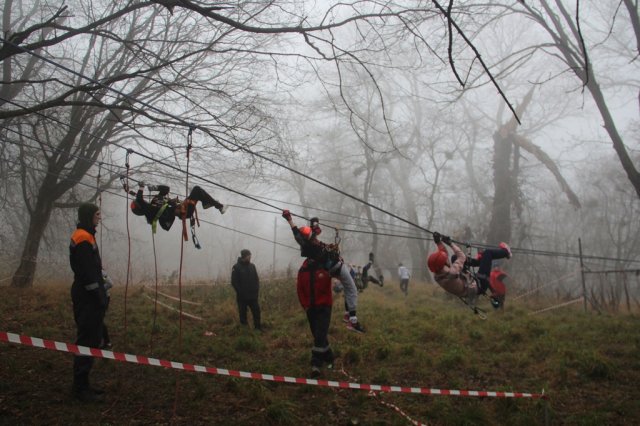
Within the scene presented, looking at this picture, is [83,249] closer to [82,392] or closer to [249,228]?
[82,392]

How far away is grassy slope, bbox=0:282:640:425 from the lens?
5.11 meters

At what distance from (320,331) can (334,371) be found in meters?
0.87

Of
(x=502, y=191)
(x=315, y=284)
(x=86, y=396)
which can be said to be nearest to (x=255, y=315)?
(x=315, y=284)

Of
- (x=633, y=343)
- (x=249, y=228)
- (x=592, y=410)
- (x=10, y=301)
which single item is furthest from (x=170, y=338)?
(x=249, y=228)

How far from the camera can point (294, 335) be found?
8.85 metres

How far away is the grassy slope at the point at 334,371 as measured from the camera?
511 cm

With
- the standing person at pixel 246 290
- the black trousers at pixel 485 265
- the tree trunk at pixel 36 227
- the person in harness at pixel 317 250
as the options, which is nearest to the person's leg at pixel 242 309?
the standing person at pixel 246 290

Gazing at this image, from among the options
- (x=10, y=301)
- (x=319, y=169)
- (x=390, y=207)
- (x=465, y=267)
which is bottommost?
(x=10, y=301)

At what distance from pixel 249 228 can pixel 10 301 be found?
5394cm

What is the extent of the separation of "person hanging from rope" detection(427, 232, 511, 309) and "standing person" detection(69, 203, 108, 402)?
4534 mm

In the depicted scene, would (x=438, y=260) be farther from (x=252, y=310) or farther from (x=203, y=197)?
(x=252, y=310)

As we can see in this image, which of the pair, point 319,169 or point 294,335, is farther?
point 319,169

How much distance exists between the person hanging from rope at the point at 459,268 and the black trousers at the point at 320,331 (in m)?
1.84

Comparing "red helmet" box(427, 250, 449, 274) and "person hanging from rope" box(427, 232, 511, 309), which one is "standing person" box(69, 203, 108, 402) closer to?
"person hanging from rope" box(427, 232, 511, 309)
